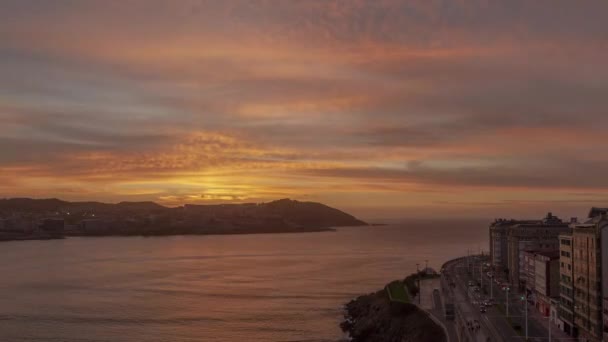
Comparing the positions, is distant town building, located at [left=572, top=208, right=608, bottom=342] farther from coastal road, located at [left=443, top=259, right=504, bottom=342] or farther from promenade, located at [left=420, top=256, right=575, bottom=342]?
coastal road, located at [left=443, top=259, right=504, bottom=342]

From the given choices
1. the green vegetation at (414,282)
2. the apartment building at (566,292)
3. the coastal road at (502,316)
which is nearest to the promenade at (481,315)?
the coastal road at (502,316)

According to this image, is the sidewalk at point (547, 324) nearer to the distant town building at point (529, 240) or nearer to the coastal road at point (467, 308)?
the coastal road at point (467, 308)

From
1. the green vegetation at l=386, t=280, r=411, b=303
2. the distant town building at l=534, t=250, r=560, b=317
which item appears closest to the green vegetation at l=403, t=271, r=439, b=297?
the green vegetation at l=386, t=280, r=411, b=303

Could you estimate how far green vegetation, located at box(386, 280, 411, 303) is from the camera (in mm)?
44519

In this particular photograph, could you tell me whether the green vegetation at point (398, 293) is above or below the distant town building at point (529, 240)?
below

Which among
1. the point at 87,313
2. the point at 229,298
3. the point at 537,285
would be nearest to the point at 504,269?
the point at 537,285

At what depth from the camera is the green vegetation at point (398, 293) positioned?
44.5 m

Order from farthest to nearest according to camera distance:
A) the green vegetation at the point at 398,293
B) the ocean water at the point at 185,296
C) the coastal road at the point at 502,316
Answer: the green vegetation at the point at 398,293 < the ocean water at the point at 185,296 < the coastal road at the point at 502,316

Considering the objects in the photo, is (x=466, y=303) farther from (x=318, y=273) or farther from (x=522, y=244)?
(x=318, y=273)

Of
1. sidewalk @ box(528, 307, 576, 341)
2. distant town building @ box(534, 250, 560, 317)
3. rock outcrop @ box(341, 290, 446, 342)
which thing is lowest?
rock outcrop @ box(341, 290, 446, 342)

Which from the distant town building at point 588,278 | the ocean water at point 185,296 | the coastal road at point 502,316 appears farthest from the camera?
the ocean water at point 185,296

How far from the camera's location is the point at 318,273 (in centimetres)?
8212

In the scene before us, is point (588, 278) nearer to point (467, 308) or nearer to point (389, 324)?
point (467, 308)

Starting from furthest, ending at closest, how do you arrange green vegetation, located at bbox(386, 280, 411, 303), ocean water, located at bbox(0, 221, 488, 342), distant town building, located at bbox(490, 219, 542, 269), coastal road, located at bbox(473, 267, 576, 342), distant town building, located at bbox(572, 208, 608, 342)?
distant town building, located at bbox(490, 219, 542, 269)
green vegetation, located at bbox(386, 280, 411, 303)
ocean water, located at bbox(0, 221, 488, 342)
coastal road, located at bbox(473, 267, 576, 342)
distant town building, located at bbox(572, 208, 608, 342)
